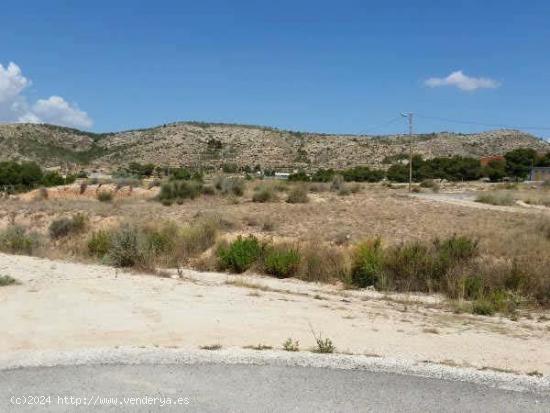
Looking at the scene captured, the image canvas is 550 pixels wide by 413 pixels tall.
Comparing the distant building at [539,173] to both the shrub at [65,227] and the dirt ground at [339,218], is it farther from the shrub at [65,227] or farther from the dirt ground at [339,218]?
the shrub at [65,227]

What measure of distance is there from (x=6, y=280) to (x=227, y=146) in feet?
384

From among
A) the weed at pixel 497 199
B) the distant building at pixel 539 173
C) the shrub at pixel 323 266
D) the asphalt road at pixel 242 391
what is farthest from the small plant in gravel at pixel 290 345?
the distant building at pixel 539 173

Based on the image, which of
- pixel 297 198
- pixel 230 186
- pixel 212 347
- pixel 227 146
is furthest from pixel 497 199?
pixel 227 146

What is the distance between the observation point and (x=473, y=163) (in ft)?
311

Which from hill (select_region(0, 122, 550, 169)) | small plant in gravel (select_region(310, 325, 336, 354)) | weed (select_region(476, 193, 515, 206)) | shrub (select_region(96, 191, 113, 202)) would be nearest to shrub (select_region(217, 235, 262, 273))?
small plant in gravel (select_region(310, 325, 336, 354))

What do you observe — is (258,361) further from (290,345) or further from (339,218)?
(339,218)

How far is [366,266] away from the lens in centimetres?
1642

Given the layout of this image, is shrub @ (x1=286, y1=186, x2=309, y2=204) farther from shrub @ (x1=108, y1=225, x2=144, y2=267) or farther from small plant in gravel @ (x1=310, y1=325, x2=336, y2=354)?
small plant in gravel @ (x1=310, y1=325, x2=336, y2=354)

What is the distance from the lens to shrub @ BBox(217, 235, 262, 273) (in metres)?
18.4

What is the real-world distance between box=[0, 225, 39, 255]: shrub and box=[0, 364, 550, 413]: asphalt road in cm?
1405

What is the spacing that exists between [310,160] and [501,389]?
4625 inches

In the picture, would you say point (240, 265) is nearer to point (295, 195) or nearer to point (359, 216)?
point (359, 216)

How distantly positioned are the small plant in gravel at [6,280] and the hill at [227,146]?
10367 cm

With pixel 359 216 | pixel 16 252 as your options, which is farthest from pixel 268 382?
pixel 359 216
